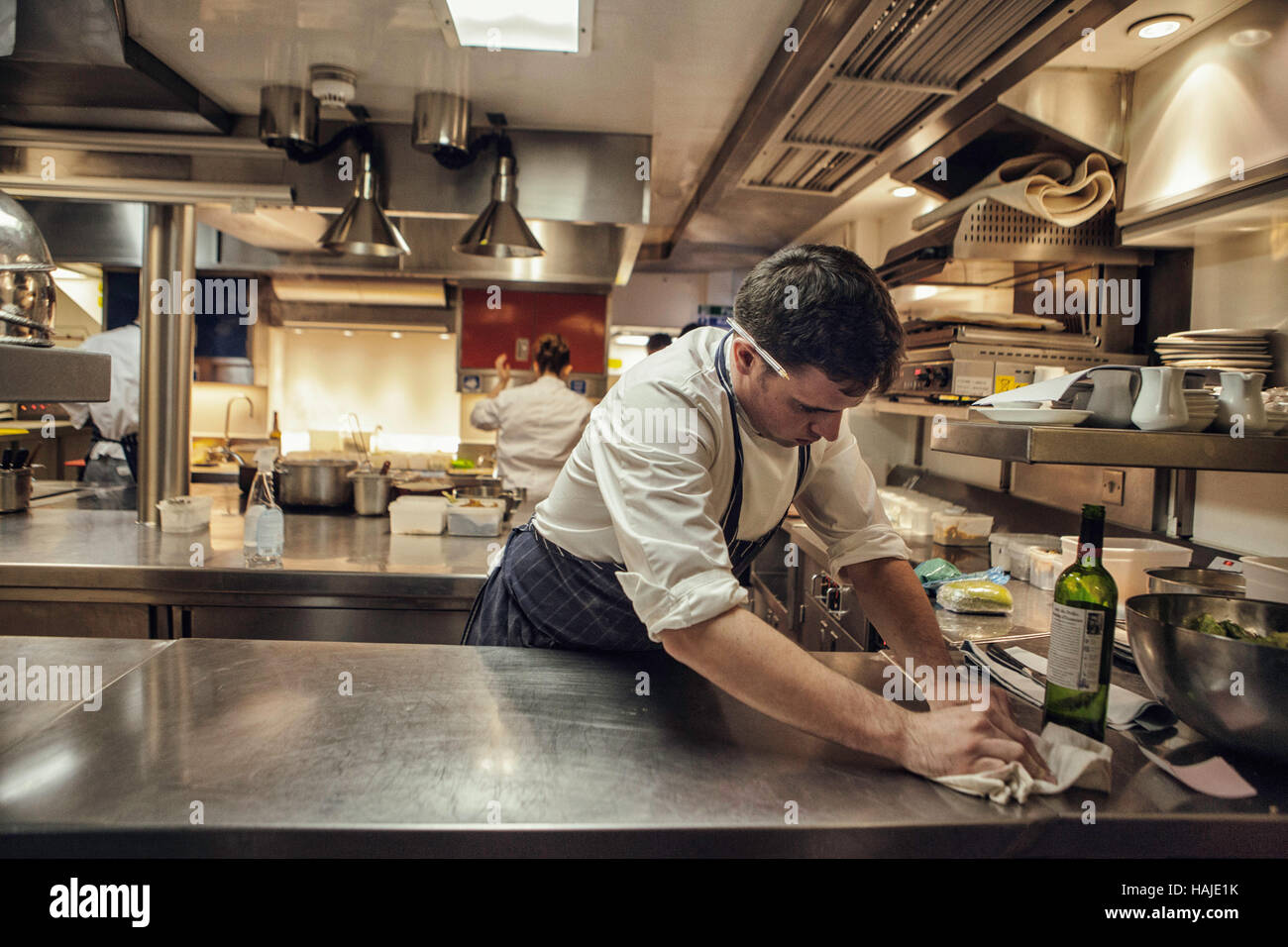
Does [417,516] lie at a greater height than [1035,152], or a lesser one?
lesser

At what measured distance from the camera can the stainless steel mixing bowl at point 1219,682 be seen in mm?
1012

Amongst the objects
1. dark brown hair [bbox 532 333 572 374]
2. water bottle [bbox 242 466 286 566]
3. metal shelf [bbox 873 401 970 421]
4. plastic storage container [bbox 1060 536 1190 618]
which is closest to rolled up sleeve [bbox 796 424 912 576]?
plastic storage container [bbox 1060 536 1190 618]

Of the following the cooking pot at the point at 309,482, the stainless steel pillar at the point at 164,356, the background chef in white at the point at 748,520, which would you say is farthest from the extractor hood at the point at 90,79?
the background chef in white at the point at 748,520

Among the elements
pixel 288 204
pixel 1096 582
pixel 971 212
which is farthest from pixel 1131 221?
pixel 288 204

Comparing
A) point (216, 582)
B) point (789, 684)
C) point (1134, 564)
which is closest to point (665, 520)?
point (789, 684)

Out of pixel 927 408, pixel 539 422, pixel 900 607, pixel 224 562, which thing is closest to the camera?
pixel 900 607

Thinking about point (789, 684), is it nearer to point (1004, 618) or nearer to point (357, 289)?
point (1004, 618)

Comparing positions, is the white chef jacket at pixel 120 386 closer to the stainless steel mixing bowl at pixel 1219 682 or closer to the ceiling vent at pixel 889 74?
the ceiling vent at pixel 889 74

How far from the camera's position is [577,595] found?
1551 mm

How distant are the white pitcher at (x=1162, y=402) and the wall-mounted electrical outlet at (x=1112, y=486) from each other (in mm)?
1567

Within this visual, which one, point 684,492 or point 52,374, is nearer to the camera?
point 52,374

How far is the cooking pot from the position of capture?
3.37 metres

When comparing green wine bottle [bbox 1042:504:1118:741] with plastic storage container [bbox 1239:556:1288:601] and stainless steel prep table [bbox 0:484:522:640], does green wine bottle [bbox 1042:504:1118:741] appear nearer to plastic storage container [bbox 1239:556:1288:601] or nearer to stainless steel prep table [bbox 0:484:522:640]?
plastic storage container [bbox 1239:556:1288:601]

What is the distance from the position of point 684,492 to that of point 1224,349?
1556mm
